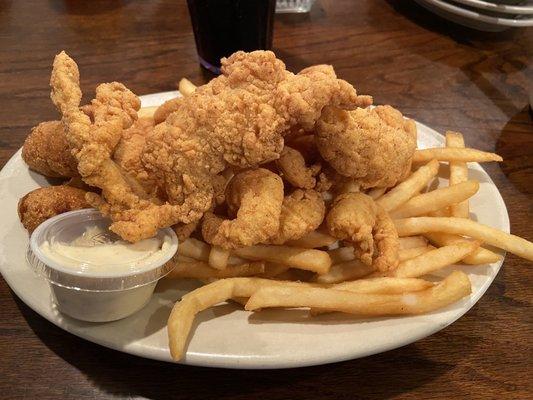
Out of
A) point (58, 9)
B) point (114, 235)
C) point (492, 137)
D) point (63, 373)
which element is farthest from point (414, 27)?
point (63, 373)

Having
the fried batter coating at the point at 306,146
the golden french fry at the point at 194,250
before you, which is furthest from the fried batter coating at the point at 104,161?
the fried batter coating at the point at 306,146

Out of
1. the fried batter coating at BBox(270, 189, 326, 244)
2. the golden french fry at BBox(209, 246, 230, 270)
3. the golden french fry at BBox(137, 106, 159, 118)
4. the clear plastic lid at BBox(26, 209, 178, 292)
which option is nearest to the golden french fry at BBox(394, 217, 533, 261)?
the fried batter coating at BBox(270, 189, 326, 244)

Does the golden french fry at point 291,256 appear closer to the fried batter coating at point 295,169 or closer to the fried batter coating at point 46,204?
the fried batter coating at point 295,169

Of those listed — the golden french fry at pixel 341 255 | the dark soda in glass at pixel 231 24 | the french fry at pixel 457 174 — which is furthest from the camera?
the dark soda in glass at pixel 231 24

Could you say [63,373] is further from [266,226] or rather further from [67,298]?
[266,226]

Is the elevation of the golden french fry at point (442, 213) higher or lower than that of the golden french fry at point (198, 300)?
lower

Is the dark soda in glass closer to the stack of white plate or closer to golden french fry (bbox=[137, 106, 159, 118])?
golden french fry (bbox=[137, 106, 159, 118])
